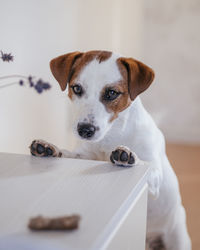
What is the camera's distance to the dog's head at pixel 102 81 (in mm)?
1216

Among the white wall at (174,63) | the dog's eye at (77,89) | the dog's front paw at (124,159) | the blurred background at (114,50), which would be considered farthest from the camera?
the white wall at (174,63)

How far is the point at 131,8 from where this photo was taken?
3.64 meters

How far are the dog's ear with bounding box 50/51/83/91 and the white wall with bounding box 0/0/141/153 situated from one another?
0.85 feet

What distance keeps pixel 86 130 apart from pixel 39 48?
0.88 metres

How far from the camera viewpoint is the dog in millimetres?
1175

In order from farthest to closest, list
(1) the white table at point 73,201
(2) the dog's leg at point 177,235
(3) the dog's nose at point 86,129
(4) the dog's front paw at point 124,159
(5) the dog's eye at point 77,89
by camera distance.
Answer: (2) the dog's leg at point 177,235 < (5) the dog's eye at point 77,89 < (3) the dog's nose at point 86,129 < (4) the dog's front paw at point 124,159 < (1) the white table at point 73,201

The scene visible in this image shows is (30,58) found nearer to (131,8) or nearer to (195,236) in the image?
(195,236)

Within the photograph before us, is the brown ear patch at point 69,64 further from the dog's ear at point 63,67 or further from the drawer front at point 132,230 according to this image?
the drawer front at point 132,230

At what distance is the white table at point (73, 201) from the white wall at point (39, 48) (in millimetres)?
647

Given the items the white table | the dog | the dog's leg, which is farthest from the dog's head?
the dog's leg

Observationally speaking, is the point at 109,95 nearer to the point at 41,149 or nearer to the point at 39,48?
the point at 41,149

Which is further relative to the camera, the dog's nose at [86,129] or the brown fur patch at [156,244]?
the brown fur patch at [156,244]

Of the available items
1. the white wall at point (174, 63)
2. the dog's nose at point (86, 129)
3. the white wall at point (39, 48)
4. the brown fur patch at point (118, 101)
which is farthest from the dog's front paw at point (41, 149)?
the white wall at point (174, 63)

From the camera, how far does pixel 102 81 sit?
48.3 inches
